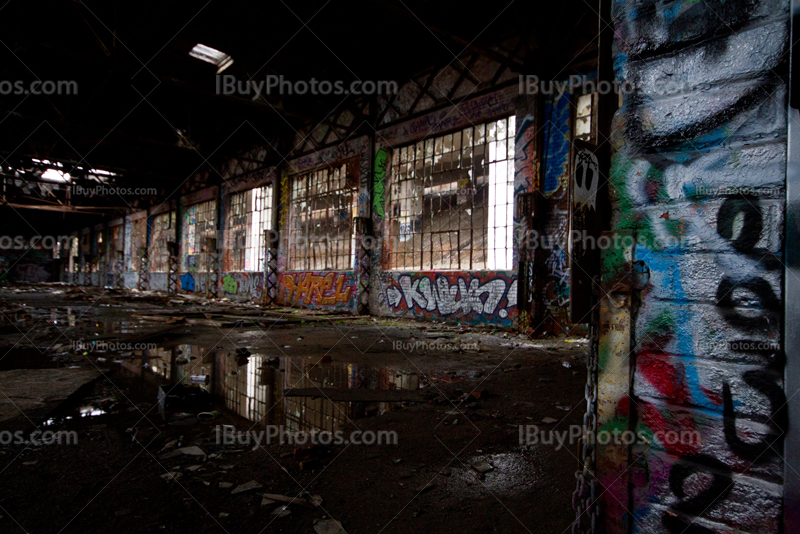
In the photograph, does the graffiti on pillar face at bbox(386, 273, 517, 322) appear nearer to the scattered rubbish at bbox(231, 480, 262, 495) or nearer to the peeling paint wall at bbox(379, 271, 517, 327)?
the peeling paint wall at bbox(379, 271, 517, 327)

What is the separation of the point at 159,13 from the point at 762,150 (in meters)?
10.9

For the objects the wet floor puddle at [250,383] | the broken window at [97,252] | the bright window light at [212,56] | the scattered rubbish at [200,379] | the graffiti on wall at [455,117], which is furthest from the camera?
the broken window at [97,252]

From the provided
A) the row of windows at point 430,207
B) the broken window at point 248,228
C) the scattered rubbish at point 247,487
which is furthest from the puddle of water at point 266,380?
the broken window at point 248,228

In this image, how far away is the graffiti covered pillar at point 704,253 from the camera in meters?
1.01

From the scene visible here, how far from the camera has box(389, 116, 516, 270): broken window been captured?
29.0 feet

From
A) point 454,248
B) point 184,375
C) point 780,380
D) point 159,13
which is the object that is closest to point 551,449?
point 780,380

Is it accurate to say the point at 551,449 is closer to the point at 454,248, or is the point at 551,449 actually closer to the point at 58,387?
the point at 58,387

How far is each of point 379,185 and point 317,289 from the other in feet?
13.0

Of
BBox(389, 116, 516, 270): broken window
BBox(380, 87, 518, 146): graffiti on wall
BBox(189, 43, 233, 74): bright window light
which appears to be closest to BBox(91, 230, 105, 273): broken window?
BBox(189, 43, 233, 74): bright window light

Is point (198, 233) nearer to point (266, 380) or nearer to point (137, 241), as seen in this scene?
point (137, 241)

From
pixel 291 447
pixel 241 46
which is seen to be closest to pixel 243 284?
pixel 241 46

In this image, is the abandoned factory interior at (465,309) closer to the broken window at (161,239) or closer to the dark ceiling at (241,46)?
the dark ceiling at (241,46)

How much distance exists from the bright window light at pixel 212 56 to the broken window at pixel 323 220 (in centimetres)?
393

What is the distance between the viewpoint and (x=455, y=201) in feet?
31.9
